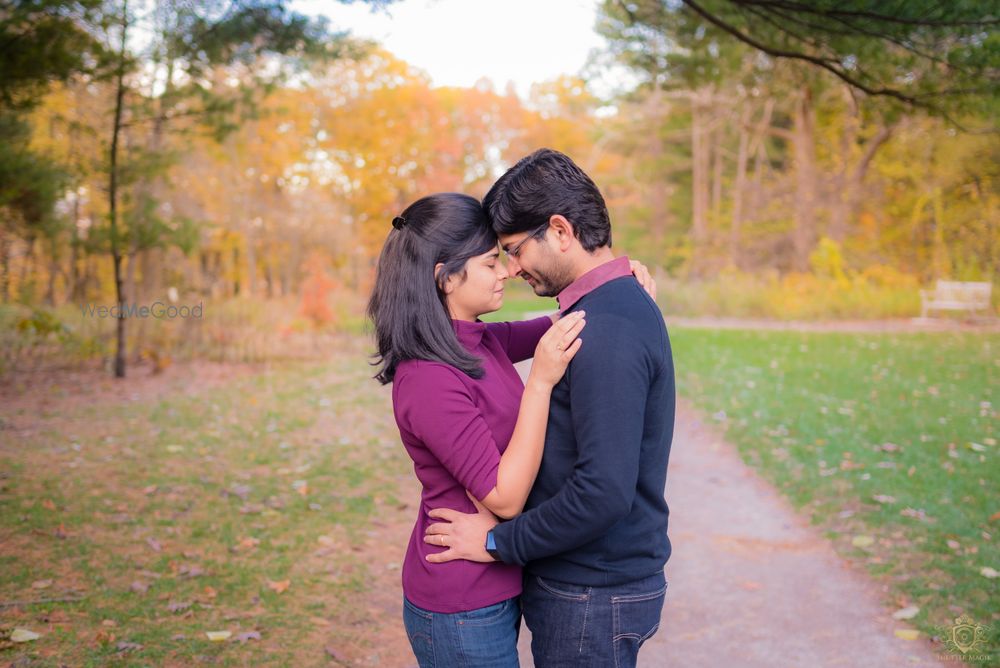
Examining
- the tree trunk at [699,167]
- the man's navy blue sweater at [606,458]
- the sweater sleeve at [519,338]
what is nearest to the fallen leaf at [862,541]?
the sweater sleeve at [519,338]

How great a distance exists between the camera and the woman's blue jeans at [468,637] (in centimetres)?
209

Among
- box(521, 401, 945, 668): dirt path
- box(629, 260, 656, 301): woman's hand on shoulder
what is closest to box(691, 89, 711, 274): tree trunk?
box(521, 401, 945, 668): dirt path

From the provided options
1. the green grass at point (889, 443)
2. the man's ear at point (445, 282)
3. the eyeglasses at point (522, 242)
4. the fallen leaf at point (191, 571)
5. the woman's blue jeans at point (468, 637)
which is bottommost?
the fallen leaf at point (191, 571)

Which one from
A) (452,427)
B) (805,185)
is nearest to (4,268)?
(452,427)

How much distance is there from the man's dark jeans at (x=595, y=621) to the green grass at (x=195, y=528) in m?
2.40

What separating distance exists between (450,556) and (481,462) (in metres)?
0.27

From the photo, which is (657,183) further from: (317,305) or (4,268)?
(4,268)

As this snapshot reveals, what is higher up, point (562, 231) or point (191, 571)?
point (562, 231)

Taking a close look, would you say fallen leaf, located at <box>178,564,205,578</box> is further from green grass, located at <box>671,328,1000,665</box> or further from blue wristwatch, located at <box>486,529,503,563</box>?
green grass, located at <box>671,328,1000,665</box>

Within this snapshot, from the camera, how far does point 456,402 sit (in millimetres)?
2033

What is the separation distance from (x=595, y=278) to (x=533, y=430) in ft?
1.43

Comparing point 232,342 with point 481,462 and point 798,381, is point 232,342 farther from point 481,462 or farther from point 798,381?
Answer: point 481,462

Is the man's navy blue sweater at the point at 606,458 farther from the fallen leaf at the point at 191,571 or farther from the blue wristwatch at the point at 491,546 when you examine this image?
the fallen leaf at the point at 191,571

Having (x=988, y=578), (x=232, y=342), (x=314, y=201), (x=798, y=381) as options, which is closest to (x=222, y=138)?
(x=232, y=342)
